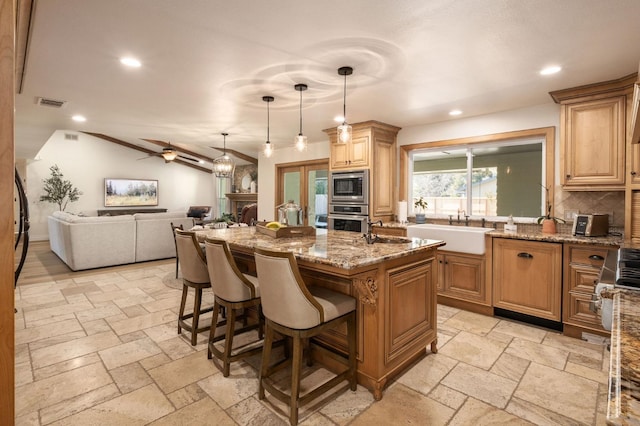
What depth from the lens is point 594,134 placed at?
3180 mm

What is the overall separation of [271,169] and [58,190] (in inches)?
252

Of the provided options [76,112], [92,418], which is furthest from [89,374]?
[76,112]

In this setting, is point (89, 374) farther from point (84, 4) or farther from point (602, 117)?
point (602, 117)

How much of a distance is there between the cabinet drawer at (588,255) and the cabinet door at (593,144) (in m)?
0.66

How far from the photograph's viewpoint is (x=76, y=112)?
4.47 meters

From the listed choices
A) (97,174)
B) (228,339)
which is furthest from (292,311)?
(97,174)

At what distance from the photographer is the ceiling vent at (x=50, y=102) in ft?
12.7

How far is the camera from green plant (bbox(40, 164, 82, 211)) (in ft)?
29.5

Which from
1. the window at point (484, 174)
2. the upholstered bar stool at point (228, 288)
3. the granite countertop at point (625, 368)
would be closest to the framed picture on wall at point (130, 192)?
the window at point (484, 174)

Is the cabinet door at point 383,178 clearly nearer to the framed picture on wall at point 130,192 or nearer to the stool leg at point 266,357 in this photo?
the stool leg at point 266,357

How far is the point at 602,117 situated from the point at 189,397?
4.28 meters

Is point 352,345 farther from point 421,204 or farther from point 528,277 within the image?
point 421,204

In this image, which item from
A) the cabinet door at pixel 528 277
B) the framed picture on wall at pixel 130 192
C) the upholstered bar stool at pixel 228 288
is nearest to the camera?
the upholstered bar stool at pixel 228 288

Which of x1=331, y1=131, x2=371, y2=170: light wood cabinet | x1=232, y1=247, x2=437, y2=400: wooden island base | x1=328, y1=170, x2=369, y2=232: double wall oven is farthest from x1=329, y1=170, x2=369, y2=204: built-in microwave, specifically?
x1=232, y1=247, x2=437, y2=400: wooden island base
